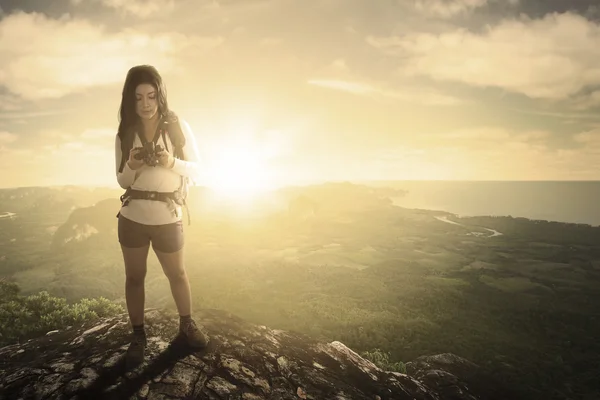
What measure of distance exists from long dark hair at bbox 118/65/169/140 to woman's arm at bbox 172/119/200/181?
0.43 m

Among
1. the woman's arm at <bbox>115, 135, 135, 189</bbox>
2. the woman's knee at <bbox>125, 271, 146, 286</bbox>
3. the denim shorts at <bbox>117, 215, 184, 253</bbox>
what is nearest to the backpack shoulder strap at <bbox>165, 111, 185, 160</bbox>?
the woman's arm at <bbox>115, 135, 135, 189</bbox>

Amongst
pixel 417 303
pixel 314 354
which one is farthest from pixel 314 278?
pixel 314 354

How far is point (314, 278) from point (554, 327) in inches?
2195

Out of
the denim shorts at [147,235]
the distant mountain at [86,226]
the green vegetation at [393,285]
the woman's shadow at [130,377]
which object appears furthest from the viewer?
the distant mountain at [86,226]

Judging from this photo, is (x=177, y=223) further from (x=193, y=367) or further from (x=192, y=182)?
(x=193, y=367)

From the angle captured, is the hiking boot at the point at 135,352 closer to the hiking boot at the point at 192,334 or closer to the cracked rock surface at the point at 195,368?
the cracked rock surface at the point at 195,368

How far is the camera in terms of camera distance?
Result: 3590 mm

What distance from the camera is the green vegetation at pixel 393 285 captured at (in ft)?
179

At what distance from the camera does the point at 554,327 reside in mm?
67375

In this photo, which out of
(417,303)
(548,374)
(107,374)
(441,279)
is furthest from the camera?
(441,279)

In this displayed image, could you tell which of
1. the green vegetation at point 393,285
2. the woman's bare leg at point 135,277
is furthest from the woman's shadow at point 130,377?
the green vegetation at point 393,285

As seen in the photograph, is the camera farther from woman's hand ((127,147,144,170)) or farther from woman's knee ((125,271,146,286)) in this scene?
woman's knee ((125,271,146,286))

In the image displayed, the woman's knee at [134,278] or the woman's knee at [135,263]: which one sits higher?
the woman's knee at [135,263]

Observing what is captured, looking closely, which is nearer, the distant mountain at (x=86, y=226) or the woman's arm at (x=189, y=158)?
the woman's arm at (x=189, y=158)
